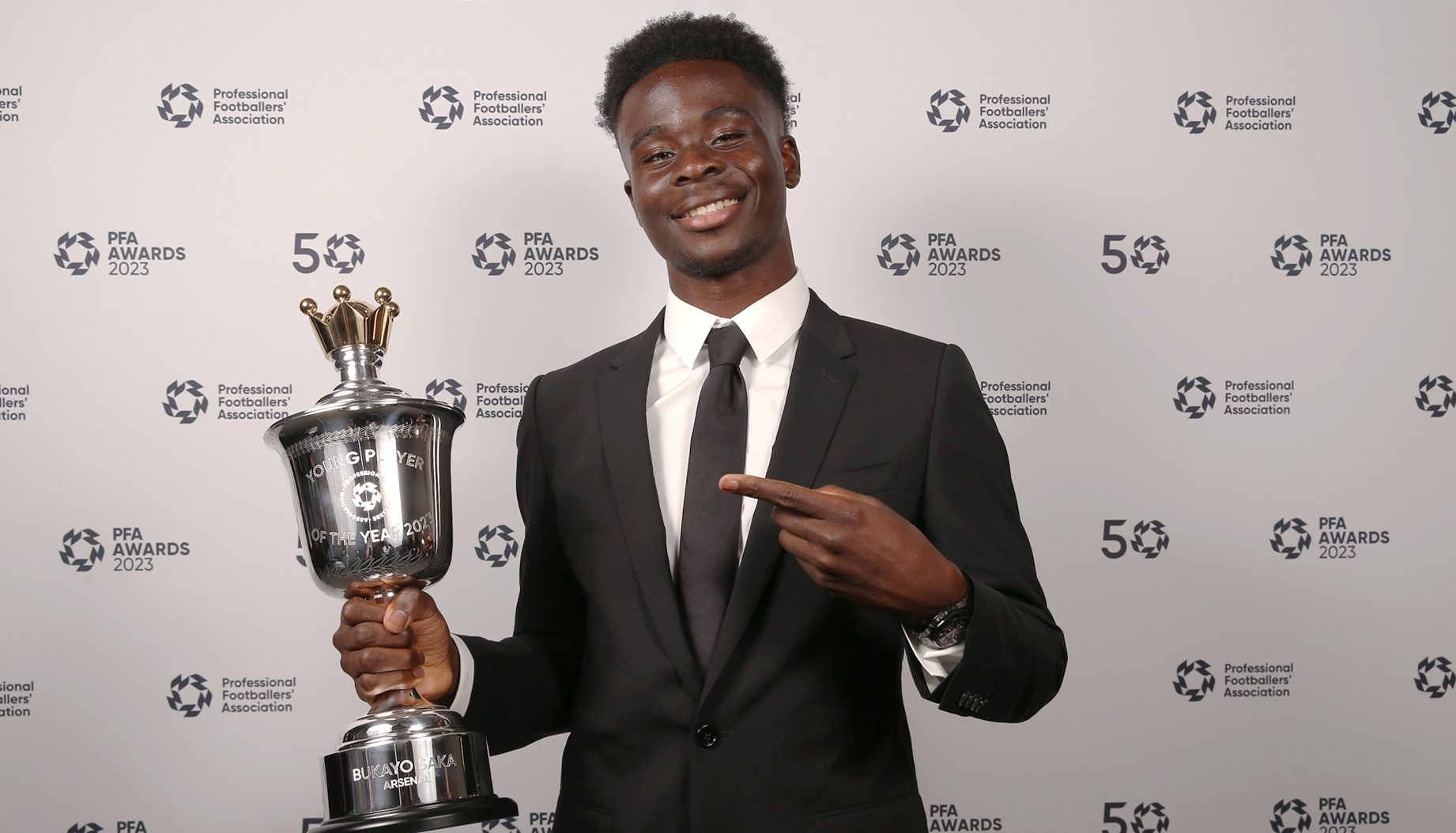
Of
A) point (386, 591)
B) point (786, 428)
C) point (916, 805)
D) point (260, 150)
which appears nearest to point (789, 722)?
point (916, 805)

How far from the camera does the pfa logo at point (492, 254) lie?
2.92m

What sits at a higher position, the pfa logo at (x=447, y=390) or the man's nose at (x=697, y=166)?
the man's nose at (x=697, y=166)

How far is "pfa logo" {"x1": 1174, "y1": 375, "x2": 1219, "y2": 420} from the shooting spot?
290 centimetres

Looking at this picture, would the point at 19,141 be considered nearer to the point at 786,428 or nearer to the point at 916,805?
the point at 786,428

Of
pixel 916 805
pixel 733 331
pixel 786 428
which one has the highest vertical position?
pixel 733 331

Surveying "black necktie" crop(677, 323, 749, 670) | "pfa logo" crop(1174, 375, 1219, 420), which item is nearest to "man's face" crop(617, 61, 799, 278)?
"black necktie" crop(677, 323, 749, 670)

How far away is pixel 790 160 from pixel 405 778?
133 centimetres

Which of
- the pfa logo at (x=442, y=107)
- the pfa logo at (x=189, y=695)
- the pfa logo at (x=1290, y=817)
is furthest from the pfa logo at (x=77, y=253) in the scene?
the pfa logo at (x=1290, y=817)

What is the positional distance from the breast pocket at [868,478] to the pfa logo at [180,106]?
2378mm

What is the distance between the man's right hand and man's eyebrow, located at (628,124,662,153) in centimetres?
91

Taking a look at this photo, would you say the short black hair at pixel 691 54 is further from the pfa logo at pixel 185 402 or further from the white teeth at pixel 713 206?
the pfa logo at pixel 185 402

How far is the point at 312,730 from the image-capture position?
2.83 metres

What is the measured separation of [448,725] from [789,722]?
1.72ft

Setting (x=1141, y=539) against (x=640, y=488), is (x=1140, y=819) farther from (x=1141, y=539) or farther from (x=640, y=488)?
(x=640, y=488)
